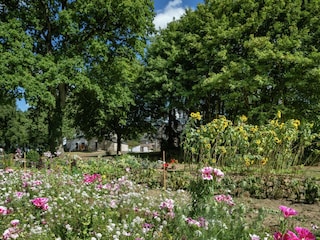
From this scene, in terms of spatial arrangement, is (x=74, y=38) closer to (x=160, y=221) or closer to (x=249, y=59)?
(x=249, y=59)

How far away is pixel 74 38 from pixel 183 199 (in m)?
13.5

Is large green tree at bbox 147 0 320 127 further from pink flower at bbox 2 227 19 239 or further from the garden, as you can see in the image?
pink flower at bbox 2 227 19 239

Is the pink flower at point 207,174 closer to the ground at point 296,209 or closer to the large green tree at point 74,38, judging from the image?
the ground at point 296,209

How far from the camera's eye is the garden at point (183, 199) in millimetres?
2848

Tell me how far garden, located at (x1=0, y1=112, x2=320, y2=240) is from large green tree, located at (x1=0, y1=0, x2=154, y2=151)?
4.54m

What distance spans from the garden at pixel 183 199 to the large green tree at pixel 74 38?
454 cm

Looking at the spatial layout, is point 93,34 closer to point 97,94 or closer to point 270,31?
point 97,94

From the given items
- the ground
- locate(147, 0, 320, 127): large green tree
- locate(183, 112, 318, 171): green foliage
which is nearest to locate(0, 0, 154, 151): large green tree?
locate(147, 0, 320, 127): large green tree

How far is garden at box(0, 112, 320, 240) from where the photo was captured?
285cm

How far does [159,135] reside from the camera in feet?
86.0

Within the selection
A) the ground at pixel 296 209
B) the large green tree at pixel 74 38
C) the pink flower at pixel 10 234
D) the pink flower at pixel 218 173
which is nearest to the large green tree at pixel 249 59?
the large green tree at pixel 74 38

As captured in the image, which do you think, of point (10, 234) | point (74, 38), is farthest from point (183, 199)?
point (74, 38)

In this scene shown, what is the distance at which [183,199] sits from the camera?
4590 millimetres

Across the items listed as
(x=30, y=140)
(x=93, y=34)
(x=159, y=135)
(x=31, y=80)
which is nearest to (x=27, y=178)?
(x=31, y=80)
